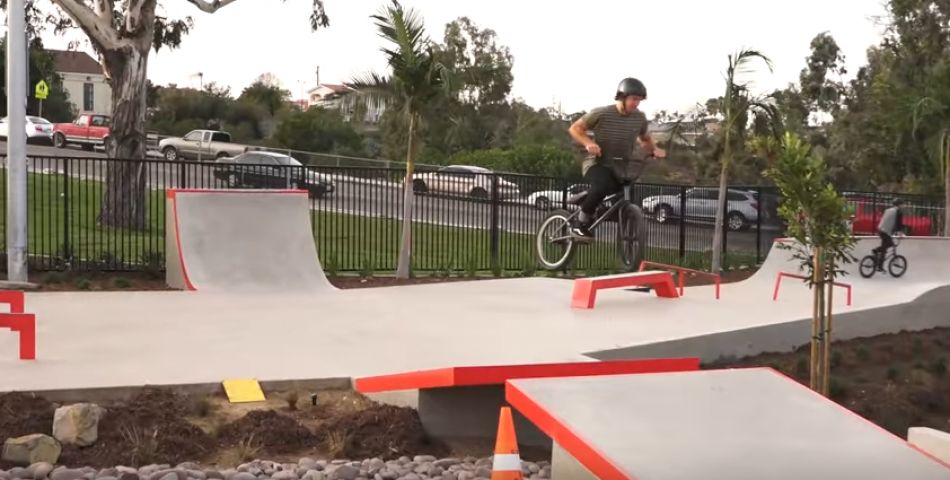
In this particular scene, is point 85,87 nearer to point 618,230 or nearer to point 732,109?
point 732,109

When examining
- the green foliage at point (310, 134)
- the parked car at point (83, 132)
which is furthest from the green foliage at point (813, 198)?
the green foliage at point (310, 134)

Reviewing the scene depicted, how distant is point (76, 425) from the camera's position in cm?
600

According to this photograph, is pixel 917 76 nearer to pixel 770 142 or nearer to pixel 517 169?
pixel 517 169

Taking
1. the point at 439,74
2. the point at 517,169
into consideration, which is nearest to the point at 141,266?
the point at 439,74

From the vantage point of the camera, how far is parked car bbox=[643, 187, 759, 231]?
2150 centimetres

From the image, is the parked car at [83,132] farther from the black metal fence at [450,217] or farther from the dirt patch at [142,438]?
the dirt patch at [142,438]

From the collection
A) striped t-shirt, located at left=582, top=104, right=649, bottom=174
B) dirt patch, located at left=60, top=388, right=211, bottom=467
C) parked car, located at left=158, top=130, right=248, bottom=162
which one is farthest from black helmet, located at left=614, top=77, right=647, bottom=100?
parked car, located at left=158, top=130, right=248, bottom=162

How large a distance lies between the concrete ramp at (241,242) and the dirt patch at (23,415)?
235 inches

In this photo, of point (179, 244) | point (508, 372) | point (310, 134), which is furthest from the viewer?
point (310, 134)

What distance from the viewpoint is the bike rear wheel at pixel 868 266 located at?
56.1 feet

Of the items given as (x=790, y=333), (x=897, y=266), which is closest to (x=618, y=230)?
(x=790, y=333)

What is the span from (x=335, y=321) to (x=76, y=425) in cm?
429

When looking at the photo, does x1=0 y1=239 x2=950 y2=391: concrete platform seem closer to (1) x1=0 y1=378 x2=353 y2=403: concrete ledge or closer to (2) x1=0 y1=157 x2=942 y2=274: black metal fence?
(1) x1=0 y1=378 x2=353 y2=403: concrete ledge

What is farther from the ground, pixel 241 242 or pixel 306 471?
pixel 241 242
